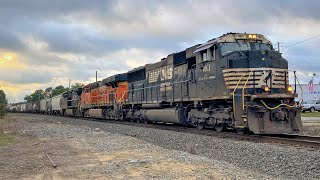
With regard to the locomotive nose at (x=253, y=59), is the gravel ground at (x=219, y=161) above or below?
below

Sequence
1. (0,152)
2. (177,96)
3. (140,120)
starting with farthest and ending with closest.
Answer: (140,120), (177,96), (0,152)

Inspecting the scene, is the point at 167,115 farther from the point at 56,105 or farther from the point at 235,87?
the point at 56,105

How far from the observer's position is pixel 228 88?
13.5 meters

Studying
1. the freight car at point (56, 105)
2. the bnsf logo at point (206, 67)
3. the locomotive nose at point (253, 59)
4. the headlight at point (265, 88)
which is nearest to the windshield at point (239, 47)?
the locomotive nose at point (253, 59)

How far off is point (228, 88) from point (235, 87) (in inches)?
13.8

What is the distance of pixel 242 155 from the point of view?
9.19m

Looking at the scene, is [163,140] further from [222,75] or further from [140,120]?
[140,120]

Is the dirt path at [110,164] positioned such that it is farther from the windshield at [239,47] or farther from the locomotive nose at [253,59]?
the windshield at [239,47]

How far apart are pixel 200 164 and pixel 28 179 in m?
3.43

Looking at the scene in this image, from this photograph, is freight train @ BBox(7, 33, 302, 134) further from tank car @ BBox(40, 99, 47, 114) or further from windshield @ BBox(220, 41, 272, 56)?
tank car @ BBox(40, 99, 47, 114)

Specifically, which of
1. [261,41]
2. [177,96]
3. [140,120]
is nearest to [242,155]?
[261,41]

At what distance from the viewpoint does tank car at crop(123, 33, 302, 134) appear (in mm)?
12820

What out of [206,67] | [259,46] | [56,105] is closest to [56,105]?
[56,105]

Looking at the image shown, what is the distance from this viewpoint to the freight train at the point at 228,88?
12859mm
